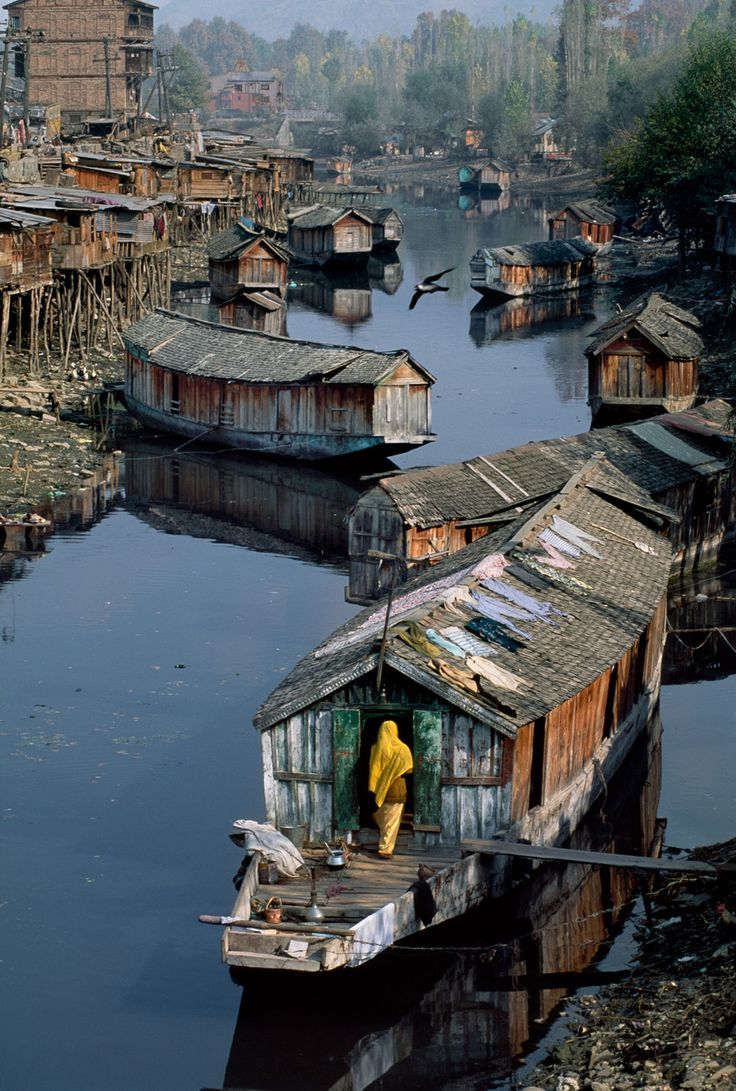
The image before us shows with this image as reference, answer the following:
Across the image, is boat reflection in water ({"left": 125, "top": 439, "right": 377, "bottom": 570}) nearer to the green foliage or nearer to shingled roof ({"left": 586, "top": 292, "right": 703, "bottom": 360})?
shingled roof ({"left": 586, "top": 292, "right": 703, "bottom": 360})

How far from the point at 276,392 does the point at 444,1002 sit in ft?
84.9

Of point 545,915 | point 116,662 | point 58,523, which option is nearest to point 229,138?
point 58,523

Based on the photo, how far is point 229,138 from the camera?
120000 millimetres

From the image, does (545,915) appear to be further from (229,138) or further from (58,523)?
(229,138)

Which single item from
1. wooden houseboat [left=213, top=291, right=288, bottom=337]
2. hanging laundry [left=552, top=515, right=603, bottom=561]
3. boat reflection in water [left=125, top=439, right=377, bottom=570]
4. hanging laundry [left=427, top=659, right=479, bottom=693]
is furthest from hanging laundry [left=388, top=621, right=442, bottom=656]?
wooden houseboat [left=213, top=291, right=288, bottom=337]

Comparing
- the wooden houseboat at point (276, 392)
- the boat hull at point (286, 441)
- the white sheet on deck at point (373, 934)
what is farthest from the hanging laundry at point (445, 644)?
the boat hull at point (286, 441)

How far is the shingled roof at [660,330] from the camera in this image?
45.5 m

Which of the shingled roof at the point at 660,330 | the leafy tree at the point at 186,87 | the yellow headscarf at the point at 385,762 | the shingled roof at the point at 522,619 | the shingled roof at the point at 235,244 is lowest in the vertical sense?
the yellow headscarf at the point at 385,762

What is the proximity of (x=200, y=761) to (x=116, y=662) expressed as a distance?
4477 mm

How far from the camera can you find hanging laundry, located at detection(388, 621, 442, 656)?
A: 61.7 ft

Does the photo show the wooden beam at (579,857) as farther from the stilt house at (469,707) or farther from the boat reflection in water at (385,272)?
the boat reflection in water at (385,272)

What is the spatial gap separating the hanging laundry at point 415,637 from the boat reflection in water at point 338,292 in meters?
49.6

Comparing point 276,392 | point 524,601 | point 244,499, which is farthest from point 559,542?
point 276,392

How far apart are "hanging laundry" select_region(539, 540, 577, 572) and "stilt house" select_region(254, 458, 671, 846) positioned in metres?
0.41
